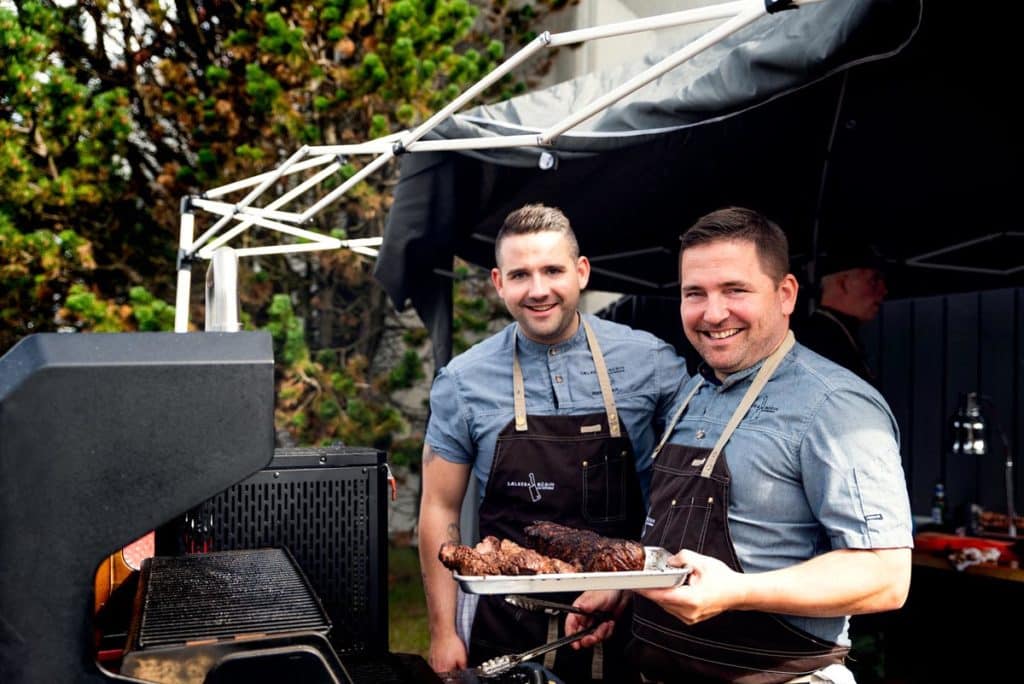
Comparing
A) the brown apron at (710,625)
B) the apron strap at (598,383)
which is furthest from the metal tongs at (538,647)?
the apron strap at (598,383)

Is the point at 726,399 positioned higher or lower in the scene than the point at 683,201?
lower

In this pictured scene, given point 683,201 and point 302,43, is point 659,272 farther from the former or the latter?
point 302,43

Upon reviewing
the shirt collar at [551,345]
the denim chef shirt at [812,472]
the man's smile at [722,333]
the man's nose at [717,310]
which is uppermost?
the man's nose at [717,310]

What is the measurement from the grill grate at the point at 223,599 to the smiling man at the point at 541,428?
79 cm

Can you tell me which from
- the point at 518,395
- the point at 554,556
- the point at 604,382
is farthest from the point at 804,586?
the point at 518,395

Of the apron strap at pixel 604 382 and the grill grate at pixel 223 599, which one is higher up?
the apron strap at pixel 604 382

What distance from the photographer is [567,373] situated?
2369mm

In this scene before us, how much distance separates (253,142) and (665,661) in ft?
17.8

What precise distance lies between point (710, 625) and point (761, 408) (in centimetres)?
45

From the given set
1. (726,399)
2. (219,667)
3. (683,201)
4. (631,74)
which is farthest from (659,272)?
(219,667)

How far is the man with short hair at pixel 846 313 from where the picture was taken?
12.6 ft

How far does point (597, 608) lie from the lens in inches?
78.8

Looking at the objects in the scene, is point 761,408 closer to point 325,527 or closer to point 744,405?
point 744,405

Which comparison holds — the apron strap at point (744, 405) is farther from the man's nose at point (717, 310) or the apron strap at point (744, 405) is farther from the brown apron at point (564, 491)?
the brown apron at point (564, 491)
